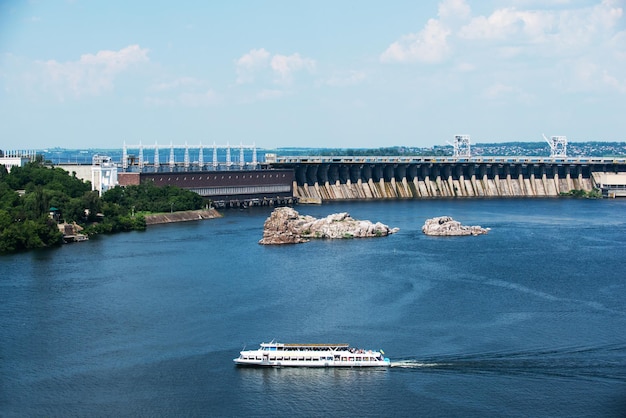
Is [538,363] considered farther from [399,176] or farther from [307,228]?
[399,176]

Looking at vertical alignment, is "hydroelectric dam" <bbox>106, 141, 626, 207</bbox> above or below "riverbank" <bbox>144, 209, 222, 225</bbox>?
above

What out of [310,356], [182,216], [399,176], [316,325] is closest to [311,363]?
[310,356]

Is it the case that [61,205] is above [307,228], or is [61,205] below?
above

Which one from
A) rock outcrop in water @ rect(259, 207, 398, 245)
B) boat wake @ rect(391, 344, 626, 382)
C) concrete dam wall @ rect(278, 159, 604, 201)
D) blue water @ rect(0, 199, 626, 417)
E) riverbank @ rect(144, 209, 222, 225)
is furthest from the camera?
concrete dam wall @ rect(278, 159, 604, 201)

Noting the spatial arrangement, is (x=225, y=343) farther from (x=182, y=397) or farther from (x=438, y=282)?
(x=438, y=282)

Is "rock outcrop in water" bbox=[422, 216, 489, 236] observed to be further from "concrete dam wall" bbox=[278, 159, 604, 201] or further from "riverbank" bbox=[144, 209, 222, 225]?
"concrete dam wall" bbox=[278, 159, 604, 201]

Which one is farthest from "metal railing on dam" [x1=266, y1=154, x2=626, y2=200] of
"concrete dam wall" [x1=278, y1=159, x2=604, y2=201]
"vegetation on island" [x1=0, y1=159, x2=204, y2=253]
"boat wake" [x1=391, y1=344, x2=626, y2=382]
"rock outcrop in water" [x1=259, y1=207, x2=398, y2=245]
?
"boat wake" [x1=391, y1=344, x2=626, y2=382]

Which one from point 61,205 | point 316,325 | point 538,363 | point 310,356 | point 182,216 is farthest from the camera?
point 182,216
